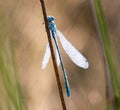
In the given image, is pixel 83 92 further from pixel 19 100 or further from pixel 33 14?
pixel 19 100

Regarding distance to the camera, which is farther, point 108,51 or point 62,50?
point 62,50

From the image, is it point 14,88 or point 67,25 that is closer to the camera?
point 14,88

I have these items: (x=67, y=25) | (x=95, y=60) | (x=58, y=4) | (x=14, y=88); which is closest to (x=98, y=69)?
(x=95, y=60)

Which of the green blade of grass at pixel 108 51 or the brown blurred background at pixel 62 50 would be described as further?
the brown blurred background at pixel 62 50

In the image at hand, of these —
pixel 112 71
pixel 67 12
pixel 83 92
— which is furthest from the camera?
pixel 67 12

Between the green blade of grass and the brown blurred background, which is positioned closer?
the green blade of grass

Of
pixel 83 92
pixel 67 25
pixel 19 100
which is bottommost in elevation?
pixel 83 92

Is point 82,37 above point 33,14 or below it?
below

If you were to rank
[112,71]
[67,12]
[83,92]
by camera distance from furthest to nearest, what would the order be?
[67,12], [83,92], [112,71]
